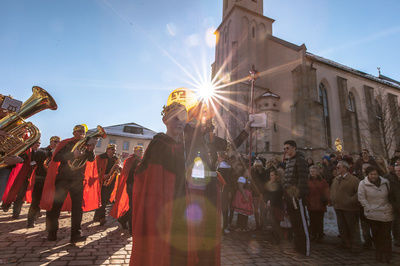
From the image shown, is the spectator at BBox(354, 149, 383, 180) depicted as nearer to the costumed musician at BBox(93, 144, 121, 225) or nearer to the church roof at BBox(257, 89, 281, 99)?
the costumed musician at BBox(93, 144, 121, 225)

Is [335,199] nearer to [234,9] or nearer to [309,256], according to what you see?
[309,256]

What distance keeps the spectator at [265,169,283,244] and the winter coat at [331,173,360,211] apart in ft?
4.04

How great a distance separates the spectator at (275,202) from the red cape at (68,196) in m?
4.21

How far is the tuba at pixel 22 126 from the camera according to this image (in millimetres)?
3445

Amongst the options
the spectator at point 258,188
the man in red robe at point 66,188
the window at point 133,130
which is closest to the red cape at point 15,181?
the man in red robe at point 66,188

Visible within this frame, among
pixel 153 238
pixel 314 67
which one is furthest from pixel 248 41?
pixel 153 238

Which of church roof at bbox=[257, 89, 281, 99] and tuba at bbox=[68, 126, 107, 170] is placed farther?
church roof at bbox=[257, 89, 281, 99]

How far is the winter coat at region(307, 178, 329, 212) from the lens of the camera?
571cm

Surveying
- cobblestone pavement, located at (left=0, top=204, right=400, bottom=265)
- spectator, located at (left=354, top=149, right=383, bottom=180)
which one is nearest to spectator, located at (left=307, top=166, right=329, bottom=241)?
cobblestone pavement, located at (left=0, top=204, right=400, bottom=265)

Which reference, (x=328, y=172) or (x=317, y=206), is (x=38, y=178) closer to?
(x=317, y=206)

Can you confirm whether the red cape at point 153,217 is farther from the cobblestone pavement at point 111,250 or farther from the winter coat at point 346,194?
the winter coat at point 346,194

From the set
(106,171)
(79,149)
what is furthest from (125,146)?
(79,149)

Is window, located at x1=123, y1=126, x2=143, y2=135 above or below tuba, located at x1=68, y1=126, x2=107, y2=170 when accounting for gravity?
above

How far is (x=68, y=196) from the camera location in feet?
16.9
